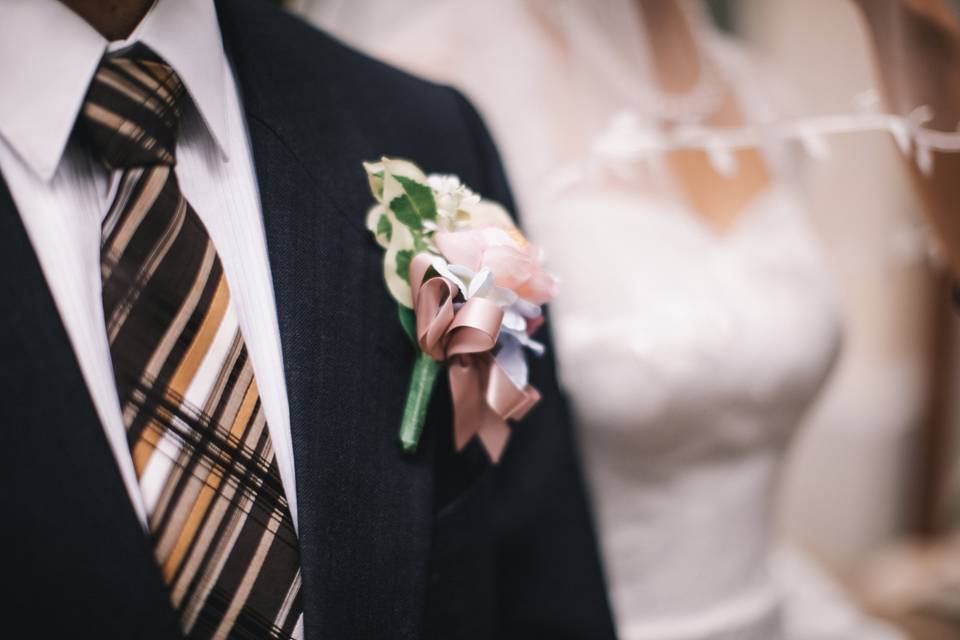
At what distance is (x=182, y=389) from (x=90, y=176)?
17cm

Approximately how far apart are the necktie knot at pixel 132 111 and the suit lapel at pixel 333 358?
3.0 inches

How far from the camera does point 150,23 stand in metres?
0.50

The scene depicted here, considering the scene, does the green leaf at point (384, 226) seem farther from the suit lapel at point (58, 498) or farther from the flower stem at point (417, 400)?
the suit lapel at point (58, 498)

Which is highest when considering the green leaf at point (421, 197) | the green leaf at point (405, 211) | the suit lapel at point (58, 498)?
the green leaf at point (421, 197)

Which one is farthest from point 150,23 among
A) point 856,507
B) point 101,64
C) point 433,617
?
point 856,507

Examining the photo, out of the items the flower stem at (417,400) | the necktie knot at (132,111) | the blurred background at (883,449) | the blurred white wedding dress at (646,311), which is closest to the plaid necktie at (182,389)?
the necktie knot at (132,111)

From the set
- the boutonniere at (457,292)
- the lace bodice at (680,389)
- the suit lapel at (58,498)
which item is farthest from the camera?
the lace bodice at (680,389)

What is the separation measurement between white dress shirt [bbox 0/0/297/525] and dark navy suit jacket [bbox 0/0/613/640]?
26 millimetres

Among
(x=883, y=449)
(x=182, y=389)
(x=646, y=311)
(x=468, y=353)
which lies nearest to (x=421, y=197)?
(x=468, y=353)

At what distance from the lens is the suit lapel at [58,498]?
409 millimetres

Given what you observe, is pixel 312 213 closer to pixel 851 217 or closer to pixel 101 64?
pixel 101 64

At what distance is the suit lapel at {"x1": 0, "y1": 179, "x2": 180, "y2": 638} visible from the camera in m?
0.41

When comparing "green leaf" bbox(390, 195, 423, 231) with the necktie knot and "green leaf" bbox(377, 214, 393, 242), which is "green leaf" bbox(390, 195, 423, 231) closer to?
"green leaf" bbox(377, 214, 393, 242)

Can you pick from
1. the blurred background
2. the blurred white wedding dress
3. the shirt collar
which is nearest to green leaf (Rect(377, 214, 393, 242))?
the shirt collar
